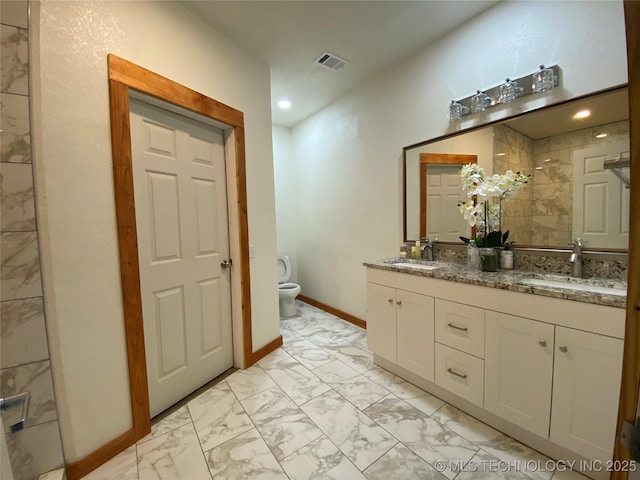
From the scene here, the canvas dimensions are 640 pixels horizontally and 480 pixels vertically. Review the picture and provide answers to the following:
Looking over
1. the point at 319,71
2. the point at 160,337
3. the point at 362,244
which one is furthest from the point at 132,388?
the point at 319,71

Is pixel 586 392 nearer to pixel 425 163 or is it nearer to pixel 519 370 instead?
pixel 519 370

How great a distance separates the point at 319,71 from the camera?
2.62 metres

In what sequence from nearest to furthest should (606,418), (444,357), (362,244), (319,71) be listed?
(606,418), (444,357), (319,71), (362,244)

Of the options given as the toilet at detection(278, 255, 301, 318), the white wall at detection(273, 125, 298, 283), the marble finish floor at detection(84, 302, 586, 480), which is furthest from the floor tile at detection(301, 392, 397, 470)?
the white wall at detection(273, 125, 298, 283)

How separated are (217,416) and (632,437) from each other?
1.93 m

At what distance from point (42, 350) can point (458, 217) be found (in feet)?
8.56

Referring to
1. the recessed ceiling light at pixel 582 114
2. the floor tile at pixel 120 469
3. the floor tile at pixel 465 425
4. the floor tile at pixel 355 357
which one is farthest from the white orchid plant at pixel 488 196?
the floor tile at pixel 120 469

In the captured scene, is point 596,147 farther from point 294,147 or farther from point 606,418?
point 294,147

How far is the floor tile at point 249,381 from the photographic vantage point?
2018 mm

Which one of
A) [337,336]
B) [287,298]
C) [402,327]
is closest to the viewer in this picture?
[402,327]

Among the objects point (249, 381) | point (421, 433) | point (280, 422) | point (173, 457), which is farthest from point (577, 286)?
point (173, 457)

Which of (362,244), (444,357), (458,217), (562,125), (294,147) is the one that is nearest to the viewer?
(562,125)

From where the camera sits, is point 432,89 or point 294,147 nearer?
point 432,89

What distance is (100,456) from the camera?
144 centimetres
